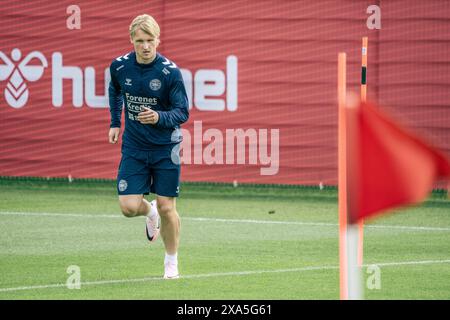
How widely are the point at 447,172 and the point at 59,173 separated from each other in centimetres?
1368

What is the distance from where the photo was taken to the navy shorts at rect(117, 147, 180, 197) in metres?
10.8

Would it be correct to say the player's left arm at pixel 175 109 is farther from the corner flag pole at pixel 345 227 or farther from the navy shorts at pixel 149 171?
the corner flag pole at pixel 345 227

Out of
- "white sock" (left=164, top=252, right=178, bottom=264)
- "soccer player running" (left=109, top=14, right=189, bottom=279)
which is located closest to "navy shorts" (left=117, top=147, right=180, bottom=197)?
"soccer player running" (left=109, top=14, right=189, bottom=279)

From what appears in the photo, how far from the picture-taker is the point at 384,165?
20.2 feet

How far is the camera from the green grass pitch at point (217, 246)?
33.6 feet

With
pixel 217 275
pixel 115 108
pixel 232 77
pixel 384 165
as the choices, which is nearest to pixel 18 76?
pixel 232 77

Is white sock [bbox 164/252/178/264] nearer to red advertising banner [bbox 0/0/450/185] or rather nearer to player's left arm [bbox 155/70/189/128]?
player's left arm [bbox 155/70/189/128]

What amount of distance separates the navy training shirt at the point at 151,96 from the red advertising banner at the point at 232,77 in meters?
7.50

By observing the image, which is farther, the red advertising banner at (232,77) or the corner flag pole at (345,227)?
the red advertising banner at (232,77)

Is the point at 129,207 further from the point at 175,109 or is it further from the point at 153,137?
the point at 175,109

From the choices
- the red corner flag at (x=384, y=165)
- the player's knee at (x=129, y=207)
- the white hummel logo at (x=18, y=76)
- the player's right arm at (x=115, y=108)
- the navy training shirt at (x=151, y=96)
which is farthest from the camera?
the white hummel logo at (x=18, y=76)

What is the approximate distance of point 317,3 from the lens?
59.5 feet

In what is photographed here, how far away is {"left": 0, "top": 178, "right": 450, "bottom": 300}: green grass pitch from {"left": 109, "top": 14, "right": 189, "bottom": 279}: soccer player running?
0.58m

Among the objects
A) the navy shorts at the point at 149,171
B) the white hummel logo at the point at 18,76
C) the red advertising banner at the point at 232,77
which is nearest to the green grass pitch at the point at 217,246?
the red advertising banner at the point at 232,77
